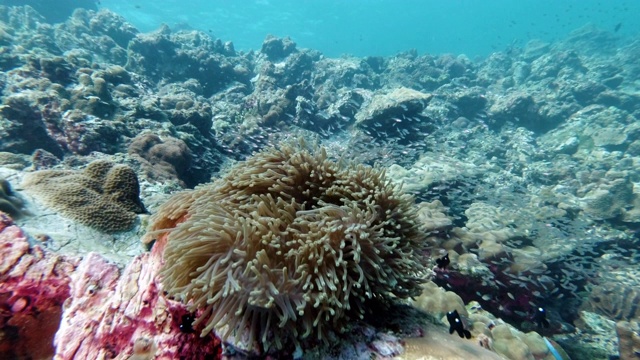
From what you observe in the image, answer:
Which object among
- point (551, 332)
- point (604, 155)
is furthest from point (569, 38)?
point (551, 332)

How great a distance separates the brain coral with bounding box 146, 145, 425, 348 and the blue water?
1572 inches

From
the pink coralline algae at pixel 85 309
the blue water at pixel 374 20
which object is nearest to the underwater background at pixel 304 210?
the pink coralline algae at pixel 85 309

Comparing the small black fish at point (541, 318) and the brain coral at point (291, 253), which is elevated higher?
the brain coral at point (291, 253)

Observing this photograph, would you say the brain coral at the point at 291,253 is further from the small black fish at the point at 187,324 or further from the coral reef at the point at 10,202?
the coral reef at the point at 10,202

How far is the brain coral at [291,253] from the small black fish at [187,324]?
1.7 inches

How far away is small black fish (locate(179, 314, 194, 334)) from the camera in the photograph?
2.09 metres

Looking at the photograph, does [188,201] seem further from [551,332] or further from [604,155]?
[604,155]

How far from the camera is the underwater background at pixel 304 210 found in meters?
2.13

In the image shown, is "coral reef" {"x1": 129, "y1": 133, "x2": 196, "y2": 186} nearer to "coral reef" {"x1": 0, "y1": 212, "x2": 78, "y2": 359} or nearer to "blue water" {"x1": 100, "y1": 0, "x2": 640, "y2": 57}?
"coral reef" {"x1": 0, "y1": 212, "x2": 78, "y2": 359}

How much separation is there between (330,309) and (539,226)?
8710 mm

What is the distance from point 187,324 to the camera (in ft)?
6.87

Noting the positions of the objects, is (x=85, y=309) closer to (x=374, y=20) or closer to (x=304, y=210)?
(x=304, y=210)

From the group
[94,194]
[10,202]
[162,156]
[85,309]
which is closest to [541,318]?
[85,309]

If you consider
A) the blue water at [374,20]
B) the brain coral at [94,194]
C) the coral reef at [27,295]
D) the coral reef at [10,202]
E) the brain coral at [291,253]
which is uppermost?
the blue water at [374,20]
